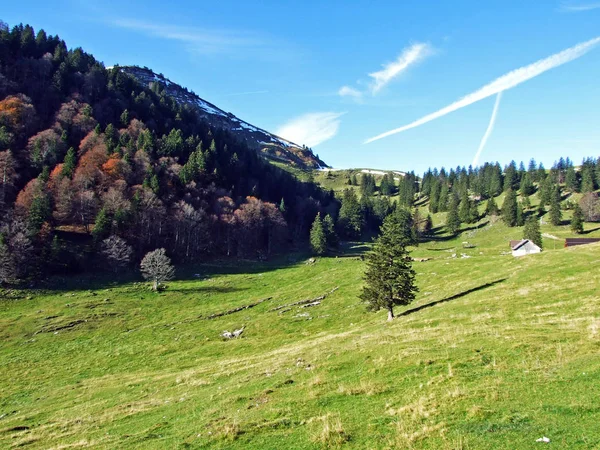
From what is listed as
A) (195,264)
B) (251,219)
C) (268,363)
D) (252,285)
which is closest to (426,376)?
(268,363)

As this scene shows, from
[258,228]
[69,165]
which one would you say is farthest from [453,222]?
[69,165]

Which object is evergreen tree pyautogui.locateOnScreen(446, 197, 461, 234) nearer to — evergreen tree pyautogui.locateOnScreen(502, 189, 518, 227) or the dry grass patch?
evergreen tree pyautogui.locateOnScreen(502, 189, 518, 227)

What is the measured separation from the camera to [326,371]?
74.2ft

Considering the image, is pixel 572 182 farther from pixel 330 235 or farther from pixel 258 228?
pixel 258 228

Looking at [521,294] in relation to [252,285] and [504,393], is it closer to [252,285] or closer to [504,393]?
[504,393]

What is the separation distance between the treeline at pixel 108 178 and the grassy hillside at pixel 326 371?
31.4 m

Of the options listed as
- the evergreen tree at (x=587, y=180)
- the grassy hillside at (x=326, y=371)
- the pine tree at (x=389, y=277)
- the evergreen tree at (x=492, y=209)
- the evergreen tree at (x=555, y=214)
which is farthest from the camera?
the evergreen tree at (x=587, y=180)

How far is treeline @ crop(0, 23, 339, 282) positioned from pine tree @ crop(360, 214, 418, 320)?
2704 inches

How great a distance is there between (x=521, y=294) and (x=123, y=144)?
133409 millimetres

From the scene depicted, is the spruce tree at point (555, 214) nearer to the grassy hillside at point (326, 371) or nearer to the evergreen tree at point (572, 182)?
the evergreen tree at point (572, 182)

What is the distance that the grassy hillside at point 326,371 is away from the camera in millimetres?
13695

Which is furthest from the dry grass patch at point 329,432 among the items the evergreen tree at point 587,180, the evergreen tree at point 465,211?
the evergreen tree at point 587,180

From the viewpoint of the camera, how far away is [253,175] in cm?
18012

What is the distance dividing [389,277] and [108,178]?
10172 centimetres
